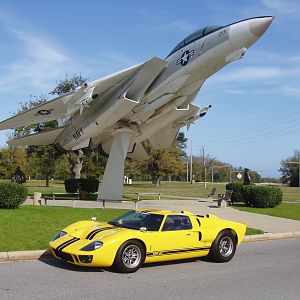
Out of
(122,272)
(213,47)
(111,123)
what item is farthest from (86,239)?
Result: (111,123)

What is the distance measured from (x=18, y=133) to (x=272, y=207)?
30.1m

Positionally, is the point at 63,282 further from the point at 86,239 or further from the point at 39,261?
the point at 39,261

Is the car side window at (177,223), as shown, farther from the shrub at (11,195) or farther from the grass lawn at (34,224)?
the shrub at (11,195)

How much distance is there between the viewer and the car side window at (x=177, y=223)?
8.59 metres

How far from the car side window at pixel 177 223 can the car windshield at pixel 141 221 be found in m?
0.15

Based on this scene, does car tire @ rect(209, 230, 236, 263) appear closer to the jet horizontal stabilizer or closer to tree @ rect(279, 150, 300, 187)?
the jet horizontal stabilizer

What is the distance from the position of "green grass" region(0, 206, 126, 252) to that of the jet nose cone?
899 cm

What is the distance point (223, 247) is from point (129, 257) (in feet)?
8.11

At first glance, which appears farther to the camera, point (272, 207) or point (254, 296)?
point (272, 207)

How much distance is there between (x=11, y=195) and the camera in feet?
50.6

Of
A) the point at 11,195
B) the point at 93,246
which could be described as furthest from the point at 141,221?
the point at 11,195

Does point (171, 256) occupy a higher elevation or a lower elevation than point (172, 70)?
lower

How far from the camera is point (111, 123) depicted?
2183cm

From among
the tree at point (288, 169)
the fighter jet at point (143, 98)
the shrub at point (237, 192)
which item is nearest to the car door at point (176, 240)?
the fighter jet at point (143, 98)
